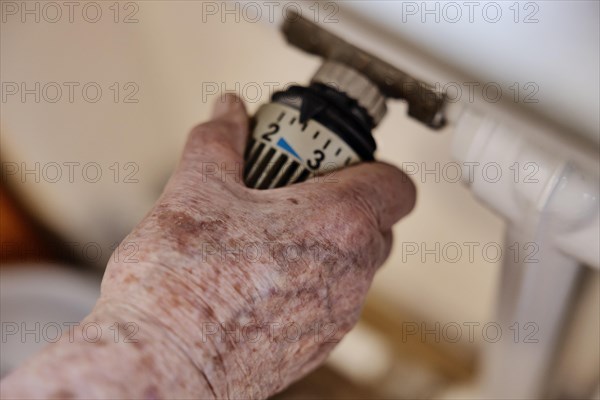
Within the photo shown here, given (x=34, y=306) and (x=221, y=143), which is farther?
(x=34, y=306)

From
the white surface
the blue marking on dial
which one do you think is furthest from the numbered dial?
the white surface

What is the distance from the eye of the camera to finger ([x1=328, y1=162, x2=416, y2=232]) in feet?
0.84

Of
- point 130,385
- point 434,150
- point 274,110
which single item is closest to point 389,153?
point 434,150

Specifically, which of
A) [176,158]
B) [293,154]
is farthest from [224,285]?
[176,158]

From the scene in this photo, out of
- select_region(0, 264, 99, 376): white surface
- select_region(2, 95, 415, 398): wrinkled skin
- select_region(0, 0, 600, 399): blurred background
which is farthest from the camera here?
select_region(0, 264, 99, 376): white surface

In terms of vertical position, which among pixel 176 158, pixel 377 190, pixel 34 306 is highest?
pixel 377 190

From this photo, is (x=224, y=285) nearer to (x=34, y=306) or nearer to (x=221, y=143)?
(x=221, y=143)

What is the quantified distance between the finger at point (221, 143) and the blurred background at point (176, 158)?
2.1 inches

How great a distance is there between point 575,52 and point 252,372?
0.15 metres

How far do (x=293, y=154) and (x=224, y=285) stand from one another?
0.23ft

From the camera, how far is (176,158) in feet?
1.82

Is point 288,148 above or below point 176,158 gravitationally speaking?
above

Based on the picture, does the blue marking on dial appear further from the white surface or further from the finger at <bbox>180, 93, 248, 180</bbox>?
the white surface

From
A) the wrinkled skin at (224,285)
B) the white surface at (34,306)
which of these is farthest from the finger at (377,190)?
the white surface at (34,306)
